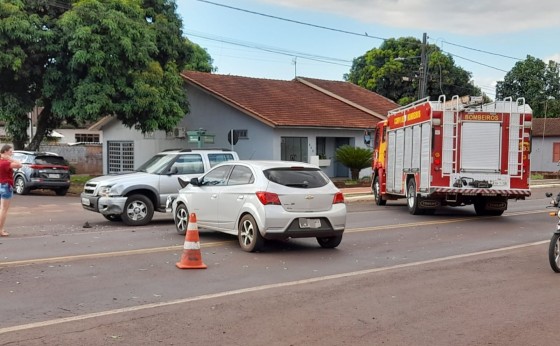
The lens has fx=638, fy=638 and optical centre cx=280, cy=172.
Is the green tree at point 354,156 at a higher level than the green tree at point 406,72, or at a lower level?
lower

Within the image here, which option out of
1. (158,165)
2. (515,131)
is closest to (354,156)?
(515,131)

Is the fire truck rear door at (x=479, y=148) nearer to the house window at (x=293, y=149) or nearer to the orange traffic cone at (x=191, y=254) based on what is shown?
the orange traffic cone at (x=191, y=254)

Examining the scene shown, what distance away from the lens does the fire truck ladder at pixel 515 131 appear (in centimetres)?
1620

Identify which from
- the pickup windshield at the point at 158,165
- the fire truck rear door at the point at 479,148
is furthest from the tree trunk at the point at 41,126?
the fire truck rear door at the point at 479,148

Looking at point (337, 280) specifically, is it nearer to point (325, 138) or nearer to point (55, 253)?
point (55, 253)

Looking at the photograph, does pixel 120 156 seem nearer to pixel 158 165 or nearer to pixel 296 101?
pixel 296 101

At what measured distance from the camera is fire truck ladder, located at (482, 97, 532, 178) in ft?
53.2

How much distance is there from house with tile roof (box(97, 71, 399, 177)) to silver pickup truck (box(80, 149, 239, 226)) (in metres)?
11.9

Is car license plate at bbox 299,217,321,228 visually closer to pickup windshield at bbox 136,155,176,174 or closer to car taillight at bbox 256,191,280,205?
car taillight at bbox 256,191,280,205

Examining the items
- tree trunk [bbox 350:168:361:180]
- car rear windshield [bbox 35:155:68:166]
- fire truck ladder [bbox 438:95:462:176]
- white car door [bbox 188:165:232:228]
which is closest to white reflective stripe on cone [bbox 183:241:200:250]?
white car door [bbox 188:165:232:228]

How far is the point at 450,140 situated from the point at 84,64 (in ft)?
49.6

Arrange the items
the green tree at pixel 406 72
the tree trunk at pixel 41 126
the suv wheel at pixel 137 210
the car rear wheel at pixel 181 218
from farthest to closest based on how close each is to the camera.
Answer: the green tree at pixel 406 72, the tree trunk at pixel 41 126, the suv wheel at pixel 137 210, the car rear wheel at pixel 181 218

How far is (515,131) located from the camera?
16266 millimetres

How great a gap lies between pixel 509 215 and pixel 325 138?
17.0 meters
